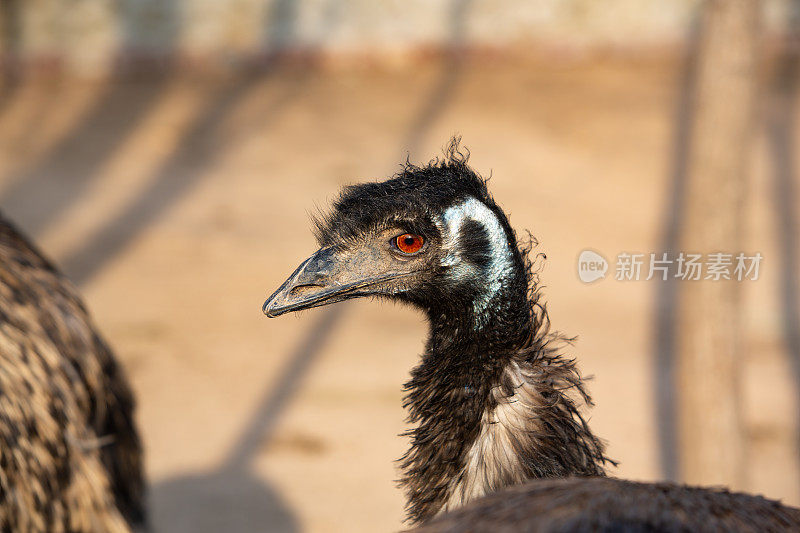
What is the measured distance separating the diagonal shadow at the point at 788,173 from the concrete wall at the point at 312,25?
1.69 feet

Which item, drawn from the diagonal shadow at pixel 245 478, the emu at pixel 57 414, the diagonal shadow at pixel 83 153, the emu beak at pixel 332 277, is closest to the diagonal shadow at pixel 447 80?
the diagonal shadow at pixel 83 153

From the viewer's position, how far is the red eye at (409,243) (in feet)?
8.67

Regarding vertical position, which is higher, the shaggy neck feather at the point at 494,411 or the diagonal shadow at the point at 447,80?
the diagonal shadow at the point at 447,80

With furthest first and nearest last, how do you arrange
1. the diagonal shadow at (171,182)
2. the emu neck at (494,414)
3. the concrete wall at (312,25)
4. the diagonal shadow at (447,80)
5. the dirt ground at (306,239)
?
the concrete wall at (312,25)
the diagonal shadow at (447,80)
the diagonal shadow at (171,182)
the dirt ground at (306,239)
the emu neck at (494,414)

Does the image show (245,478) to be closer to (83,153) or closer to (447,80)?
(83,153)

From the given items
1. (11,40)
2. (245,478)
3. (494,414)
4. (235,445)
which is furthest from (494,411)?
(11,40)

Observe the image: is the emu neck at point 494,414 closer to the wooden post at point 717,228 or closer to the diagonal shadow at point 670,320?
the wooden post at point 717,228

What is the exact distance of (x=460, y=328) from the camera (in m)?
2.62

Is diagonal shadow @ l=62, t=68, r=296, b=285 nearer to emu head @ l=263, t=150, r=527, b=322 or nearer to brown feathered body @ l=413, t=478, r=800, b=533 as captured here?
emu head @ l=263, t=150, r=527, b=322

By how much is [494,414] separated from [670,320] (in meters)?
5.17

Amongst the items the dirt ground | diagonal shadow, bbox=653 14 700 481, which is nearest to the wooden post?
diagonal shadow, bbox=653 14 700 481

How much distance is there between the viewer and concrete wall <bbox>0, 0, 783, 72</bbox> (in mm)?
11281

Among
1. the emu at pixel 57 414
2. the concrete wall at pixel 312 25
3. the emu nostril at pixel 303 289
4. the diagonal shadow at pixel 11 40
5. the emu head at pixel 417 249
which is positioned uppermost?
the concrete wall at pixel 312 25

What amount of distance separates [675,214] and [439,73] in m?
3.85
